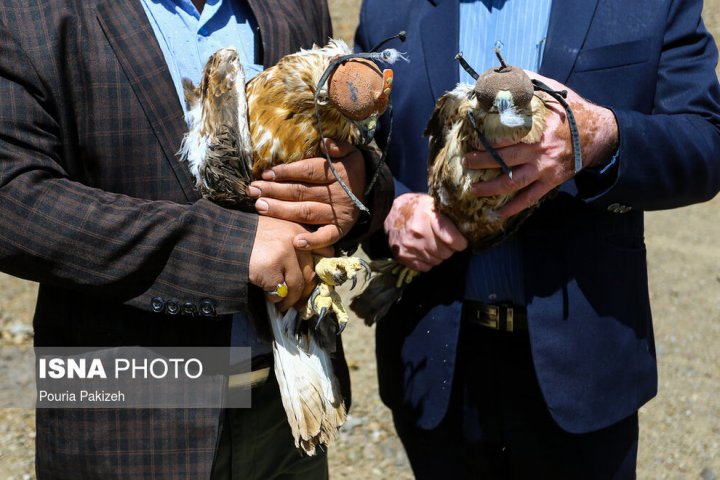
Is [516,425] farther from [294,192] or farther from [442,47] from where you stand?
[442,47]

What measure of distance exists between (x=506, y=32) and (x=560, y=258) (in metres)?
0.66

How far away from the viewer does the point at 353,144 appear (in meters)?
1.96

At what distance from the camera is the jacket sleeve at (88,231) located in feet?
5.53

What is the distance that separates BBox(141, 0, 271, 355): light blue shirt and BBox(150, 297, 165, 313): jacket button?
0.28m

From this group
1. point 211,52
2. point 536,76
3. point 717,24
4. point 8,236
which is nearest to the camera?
point 8,236

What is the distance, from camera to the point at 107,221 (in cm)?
171

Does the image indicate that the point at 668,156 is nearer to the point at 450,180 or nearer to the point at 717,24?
the point at 450,180

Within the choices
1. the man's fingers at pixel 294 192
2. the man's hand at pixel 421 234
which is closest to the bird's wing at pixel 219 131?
the man's fingers at pixel 294 192

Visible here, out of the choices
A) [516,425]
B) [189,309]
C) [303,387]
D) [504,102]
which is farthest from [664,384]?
[189,309]

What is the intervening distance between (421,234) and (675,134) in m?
0.73

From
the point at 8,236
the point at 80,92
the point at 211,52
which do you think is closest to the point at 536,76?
the point at 211,52

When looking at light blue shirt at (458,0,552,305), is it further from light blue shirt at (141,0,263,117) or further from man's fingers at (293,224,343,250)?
light blue shirt at (141,0,263,117)

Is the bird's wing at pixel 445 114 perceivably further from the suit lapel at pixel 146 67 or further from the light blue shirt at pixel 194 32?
the suit lapel at pixel 146 67

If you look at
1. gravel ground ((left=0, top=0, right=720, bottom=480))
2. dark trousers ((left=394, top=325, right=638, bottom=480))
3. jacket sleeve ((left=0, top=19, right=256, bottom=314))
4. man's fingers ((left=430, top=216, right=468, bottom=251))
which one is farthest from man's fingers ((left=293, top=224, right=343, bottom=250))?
gravel ground ((left=0, top=0, right=720, bottom=480))
